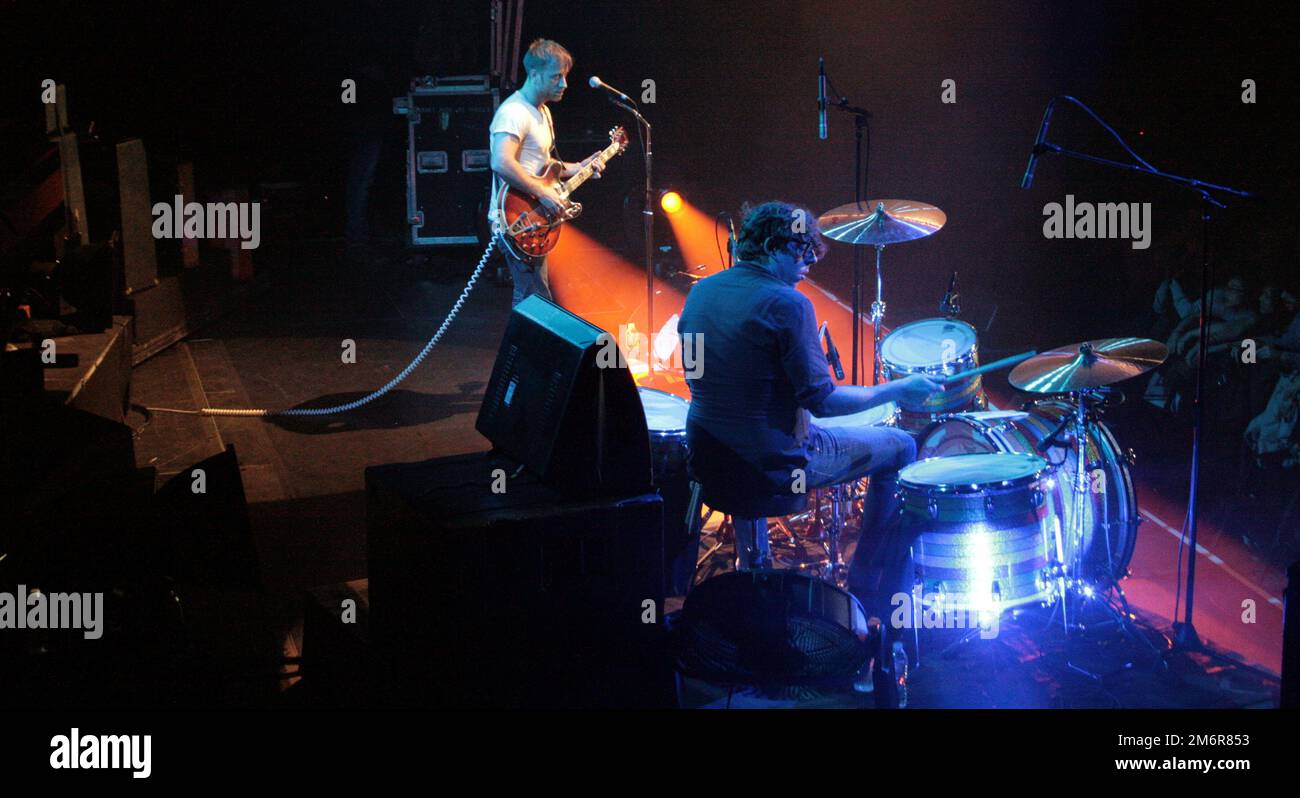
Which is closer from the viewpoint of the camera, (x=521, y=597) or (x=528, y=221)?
(x=521, y=597)

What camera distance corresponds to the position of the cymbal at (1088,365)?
440 centimetres

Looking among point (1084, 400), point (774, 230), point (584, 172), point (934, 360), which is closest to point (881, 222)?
point (934, 360)

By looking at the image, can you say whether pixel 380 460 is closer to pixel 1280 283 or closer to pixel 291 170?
pixel 1280 283

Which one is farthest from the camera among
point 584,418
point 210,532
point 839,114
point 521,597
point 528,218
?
point 839,114

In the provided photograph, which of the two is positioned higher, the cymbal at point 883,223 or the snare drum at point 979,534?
the cymbal at point 883,223

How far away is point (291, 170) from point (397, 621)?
10048 mm

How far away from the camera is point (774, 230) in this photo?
438 cm

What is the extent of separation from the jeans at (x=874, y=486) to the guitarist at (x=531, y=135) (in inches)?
103

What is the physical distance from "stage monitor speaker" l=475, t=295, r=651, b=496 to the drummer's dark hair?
1067 mm

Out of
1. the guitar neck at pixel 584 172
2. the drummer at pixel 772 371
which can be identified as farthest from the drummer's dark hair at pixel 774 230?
the guitar neck at pixel 584 172

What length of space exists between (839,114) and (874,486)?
23.9 ft

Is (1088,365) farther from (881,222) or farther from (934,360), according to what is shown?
(881,222)

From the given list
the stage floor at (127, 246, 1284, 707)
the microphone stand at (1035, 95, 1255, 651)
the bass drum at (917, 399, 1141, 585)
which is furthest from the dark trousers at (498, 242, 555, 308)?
the microphone stand at (1035, 95, 1255, 651)

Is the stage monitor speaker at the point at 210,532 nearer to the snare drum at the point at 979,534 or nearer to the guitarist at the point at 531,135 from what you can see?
the snare drum at the point at 979,534
